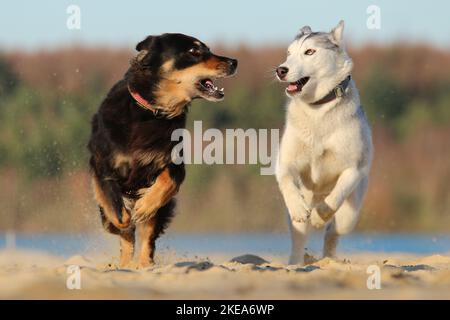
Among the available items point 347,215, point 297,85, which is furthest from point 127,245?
point 297,85

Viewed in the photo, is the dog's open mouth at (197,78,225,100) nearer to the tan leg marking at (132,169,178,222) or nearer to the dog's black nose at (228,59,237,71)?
the dog's black nose at (228,59,237,71)

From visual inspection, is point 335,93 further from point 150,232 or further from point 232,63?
point 150,232

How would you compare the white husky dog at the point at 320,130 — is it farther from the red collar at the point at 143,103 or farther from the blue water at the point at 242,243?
the blue water at the point at 242,243

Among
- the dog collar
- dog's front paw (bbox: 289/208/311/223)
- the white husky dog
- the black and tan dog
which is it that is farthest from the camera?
the black and tan dog

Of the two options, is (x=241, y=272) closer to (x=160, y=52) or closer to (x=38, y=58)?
(x=160, y=52)

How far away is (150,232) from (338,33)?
2.18 metres

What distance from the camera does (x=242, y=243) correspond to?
487 inches

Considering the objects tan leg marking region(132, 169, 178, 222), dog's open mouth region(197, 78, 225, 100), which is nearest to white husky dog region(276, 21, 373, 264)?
dog's open mouth region(197, 78, 225, 100)

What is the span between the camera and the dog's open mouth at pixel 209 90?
301 inches

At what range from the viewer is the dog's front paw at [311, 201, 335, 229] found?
7.18m

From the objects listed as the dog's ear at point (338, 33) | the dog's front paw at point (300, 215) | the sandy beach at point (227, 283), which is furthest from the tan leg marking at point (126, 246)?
the dog's ear at point (338, 33)

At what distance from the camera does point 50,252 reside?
1066 cm

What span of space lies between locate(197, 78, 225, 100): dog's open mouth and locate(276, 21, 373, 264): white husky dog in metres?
0.58
